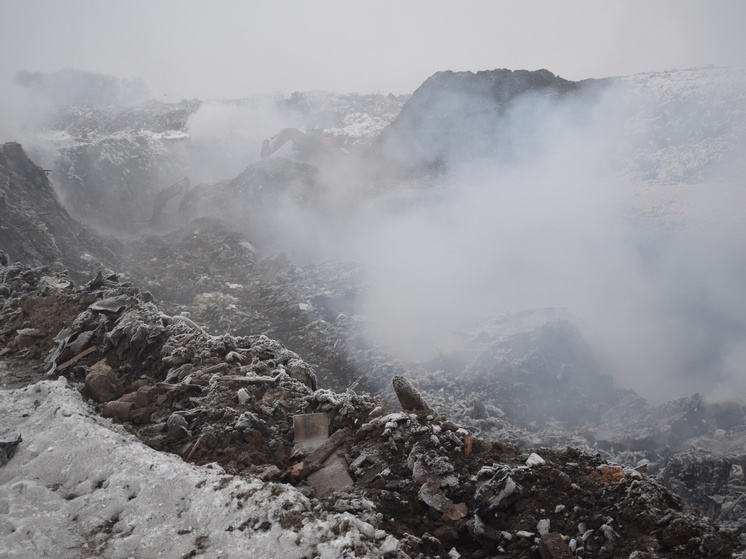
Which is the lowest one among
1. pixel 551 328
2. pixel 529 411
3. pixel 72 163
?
pixel 529 411

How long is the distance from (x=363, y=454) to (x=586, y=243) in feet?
30.8

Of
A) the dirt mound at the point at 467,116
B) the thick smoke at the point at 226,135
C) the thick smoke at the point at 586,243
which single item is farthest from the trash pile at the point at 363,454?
the thick smoke at the point at 226,135

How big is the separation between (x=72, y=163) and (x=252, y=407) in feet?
56.0

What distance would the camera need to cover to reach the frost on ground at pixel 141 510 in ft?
7.95

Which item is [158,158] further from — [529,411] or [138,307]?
[529,411]

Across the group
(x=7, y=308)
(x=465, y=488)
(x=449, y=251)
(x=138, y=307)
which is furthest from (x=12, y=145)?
(x=465, y=488)

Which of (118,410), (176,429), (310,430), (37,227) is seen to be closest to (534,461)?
(310,430)

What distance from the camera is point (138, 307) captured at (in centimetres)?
587

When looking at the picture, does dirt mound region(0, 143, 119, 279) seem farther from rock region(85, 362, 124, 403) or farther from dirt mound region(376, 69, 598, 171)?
dirt mound region(376, 69, 598, 171)

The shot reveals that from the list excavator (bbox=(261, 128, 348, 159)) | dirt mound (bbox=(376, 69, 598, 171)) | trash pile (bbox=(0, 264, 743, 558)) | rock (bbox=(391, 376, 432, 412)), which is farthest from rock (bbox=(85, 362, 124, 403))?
excavator (bbox=(261, 128, 348, 159))

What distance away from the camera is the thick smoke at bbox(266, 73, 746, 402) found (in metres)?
8.09

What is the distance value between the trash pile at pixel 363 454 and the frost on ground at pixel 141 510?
0.12 meters

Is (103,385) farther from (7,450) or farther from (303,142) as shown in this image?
(303,142)

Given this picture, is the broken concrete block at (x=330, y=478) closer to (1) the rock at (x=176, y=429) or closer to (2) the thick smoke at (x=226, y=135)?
(1) the rock at (x=176, y=429)
